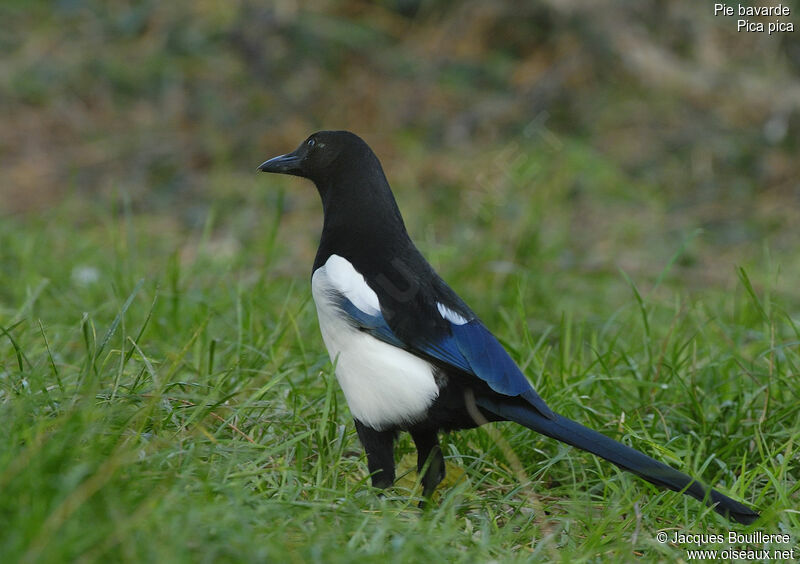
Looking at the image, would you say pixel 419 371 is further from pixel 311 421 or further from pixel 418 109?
pixel 418 109

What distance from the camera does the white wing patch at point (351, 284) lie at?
252cm

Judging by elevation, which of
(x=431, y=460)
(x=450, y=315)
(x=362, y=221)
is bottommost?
(x=431, y=460)

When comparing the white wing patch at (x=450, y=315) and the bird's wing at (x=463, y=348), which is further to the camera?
the white wing patch at (x=450, y=315)

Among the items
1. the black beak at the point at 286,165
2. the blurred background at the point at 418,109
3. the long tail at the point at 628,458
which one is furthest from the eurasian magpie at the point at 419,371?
the blurred background at the point at 418,109

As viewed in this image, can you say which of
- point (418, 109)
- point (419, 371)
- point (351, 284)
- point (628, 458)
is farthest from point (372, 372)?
point (418, 109)

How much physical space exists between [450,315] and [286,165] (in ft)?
2.60

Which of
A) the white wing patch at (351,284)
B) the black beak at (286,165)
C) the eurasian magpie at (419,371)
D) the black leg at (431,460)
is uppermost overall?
the black beak at (286,165)

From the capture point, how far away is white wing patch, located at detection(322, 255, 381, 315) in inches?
99.3

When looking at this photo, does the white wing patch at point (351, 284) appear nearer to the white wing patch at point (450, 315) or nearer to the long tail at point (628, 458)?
the white wing patch at point (450, 315)

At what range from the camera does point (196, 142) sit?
654 centimetres

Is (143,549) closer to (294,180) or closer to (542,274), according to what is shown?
(542,274)

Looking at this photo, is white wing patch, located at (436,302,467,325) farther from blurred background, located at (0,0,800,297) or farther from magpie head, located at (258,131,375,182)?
blurred background, located at (0,0,800,297)

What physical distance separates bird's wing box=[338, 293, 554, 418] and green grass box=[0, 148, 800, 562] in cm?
21

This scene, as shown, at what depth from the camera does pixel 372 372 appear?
8.29 feet
